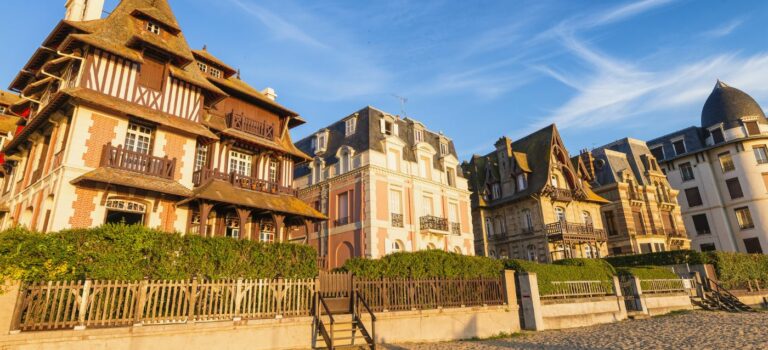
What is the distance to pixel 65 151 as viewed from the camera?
13242mm

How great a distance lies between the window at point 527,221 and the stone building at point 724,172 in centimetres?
2329

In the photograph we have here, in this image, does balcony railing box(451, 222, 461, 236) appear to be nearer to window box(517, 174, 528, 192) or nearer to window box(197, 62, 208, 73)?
window box(517, 174, 528, 192)

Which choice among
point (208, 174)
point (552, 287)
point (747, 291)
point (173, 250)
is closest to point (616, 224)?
point (747, 291)

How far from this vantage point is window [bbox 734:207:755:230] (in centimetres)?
3897

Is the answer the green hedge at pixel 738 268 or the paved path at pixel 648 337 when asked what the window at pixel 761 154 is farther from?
the paved path at pixel 648 337

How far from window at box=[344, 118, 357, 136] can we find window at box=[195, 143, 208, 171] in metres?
11.9

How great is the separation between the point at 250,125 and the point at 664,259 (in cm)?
2726

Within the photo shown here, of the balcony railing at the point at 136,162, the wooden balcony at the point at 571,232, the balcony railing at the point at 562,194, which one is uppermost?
the balcony railing at the point at 562,194

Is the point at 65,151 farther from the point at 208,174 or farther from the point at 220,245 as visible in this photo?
the point at 220,245

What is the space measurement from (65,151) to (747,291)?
3675 centimetres

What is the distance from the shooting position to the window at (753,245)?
124 ft

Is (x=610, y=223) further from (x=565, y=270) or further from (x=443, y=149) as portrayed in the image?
(x=565, y=270)

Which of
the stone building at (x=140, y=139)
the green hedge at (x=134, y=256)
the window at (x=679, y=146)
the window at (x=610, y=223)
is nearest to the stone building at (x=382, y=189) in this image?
the stone building at (x=140, y=139)

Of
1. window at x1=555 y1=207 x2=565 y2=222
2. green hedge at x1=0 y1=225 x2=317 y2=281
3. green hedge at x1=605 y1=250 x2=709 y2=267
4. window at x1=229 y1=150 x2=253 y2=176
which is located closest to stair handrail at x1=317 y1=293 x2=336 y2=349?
green hedge at x1=0 y1=225 x2=317 y2=281
